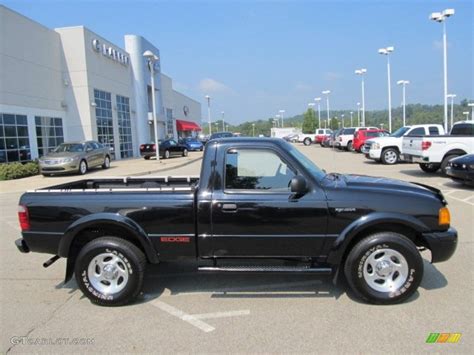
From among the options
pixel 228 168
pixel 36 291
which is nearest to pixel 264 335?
pixel 228 168

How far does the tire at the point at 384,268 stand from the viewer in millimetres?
4219

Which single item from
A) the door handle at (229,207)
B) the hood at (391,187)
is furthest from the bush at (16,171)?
the hood at (391,187)

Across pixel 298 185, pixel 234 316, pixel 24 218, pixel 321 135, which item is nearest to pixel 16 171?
pixel 24 218

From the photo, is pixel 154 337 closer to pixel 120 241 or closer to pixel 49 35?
pixel 120 241

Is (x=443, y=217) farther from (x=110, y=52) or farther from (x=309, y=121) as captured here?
(x=309, y=121)

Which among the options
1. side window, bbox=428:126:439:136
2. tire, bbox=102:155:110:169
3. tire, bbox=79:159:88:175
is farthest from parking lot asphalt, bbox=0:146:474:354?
tire, bbox=102:155:110:169

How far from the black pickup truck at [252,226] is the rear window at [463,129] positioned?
12.0m

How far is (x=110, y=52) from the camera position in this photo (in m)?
33.5

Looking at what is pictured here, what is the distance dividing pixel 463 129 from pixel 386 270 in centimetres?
1296

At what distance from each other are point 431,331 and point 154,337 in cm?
253

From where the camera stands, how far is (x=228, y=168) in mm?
4488

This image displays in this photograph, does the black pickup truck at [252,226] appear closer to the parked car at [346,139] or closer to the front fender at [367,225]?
the front fender at [367,225]

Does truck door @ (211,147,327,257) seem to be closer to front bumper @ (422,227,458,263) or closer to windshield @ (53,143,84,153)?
front bumper @ (422,227,458,263)

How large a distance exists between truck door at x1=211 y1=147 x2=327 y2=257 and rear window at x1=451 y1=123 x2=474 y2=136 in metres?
12.8
